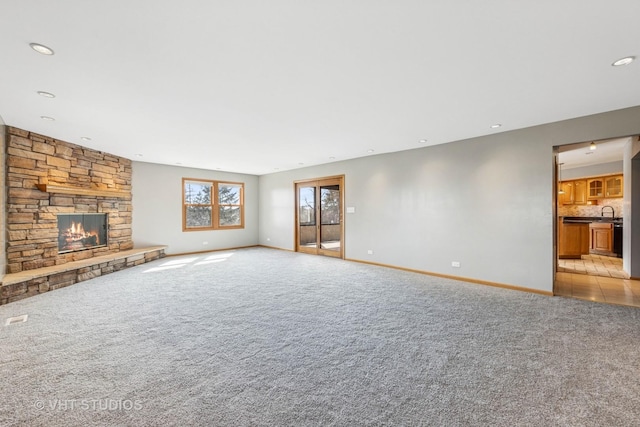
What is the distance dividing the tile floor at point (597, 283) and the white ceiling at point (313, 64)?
2.59 metres

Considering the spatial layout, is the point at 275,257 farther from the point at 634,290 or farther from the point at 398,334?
the point at 634,290

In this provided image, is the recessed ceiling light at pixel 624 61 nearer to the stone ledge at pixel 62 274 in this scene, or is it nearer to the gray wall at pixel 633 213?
the gray wall at pixel 633 213

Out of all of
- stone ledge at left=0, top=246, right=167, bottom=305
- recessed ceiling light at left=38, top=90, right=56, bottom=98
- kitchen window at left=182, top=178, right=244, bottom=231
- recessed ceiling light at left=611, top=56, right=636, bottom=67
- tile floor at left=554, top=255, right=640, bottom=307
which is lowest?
tile floor at left=554, top=255, right=640, bottom=307

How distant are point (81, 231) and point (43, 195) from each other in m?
1.04

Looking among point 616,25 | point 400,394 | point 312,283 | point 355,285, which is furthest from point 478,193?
point 400,394

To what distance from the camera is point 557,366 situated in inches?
84.0

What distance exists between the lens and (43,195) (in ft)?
14.8

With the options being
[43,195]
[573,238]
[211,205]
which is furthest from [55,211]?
[573,238]

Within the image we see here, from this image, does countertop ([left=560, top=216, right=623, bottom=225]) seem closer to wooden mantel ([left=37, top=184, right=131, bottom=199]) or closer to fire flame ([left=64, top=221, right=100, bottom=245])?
wooden mantel ([left=37, top=184, right=131, bottom=199])

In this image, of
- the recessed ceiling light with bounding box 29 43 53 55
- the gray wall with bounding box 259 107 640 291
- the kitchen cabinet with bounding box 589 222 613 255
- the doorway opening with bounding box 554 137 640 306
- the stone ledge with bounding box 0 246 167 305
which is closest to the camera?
the recessed ceiling light with bounding box 29 43 53 55

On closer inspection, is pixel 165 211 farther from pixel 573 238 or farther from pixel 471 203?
pixel 573 238

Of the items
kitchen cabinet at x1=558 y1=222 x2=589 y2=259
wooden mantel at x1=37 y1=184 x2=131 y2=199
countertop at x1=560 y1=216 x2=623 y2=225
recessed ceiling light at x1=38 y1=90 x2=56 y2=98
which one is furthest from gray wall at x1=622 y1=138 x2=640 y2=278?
wooden mantel at x1=37 y1=184 x2=131 y2=199

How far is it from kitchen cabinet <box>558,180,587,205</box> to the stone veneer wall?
1247 cm

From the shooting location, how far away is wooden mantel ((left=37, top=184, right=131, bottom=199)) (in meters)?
4.45
